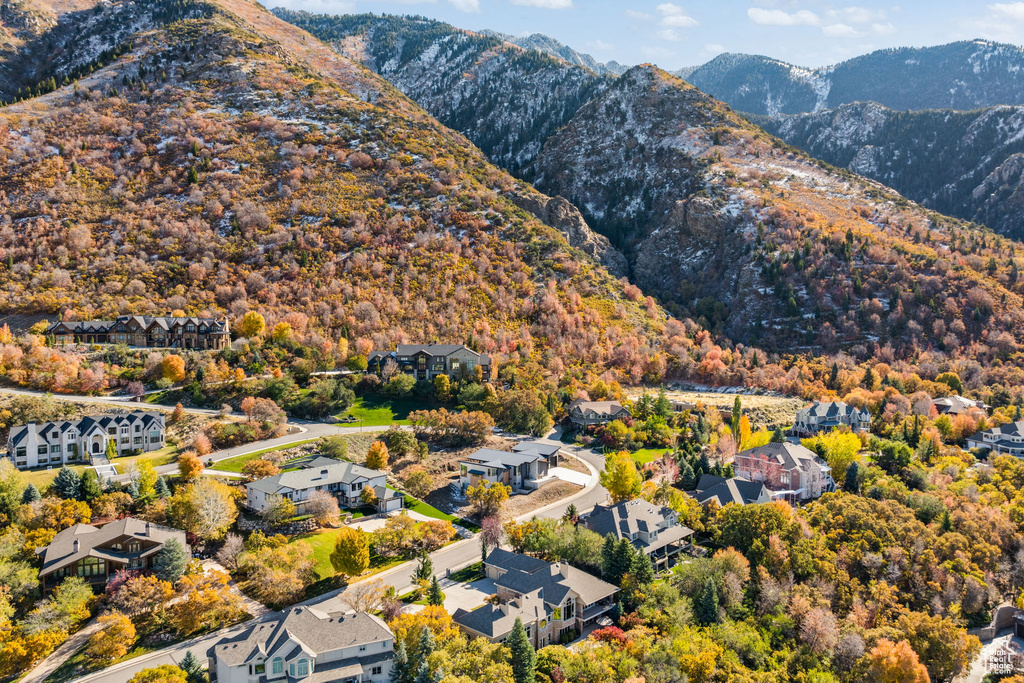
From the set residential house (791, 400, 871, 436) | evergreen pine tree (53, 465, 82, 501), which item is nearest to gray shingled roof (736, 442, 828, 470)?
residential house (791, 400, 871, 436)

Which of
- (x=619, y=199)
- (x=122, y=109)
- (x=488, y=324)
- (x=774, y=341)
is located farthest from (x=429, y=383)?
(x=619, y=199)

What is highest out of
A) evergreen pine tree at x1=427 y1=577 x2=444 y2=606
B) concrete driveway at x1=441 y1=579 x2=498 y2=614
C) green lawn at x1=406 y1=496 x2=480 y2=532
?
evergreen pine tree at x1=427 y1=577 x2=444 y2=606

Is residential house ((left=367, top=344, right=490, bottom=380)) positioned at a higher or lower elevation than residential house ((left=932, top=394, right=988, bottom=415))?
higher

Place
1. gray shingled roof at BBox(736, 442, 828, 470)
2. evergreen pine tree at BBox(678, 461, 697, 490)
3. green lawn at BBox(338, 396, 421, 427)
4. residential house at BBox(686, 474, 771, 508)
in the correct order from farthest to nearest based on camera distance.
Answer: green lawn at BBox(338, 396, 421, 427), evergreen pine tree at BBox(678, 461, 697, 490), gray shingled roof at BBox(736, 442, 828, 470), residential house at BBox(686, 474, 771, 508)

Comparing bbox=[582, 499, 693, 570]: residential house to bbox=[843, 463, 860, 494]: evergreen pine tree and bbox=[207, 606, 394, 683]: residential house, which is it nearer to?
bbox=[843, 463, 860, 494]: evergreen pine tree

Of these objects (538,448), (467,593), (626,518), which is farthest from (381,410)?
(467,593)

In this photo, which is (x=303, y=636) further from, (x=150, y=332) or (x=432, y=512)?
(x=150, y=332)
